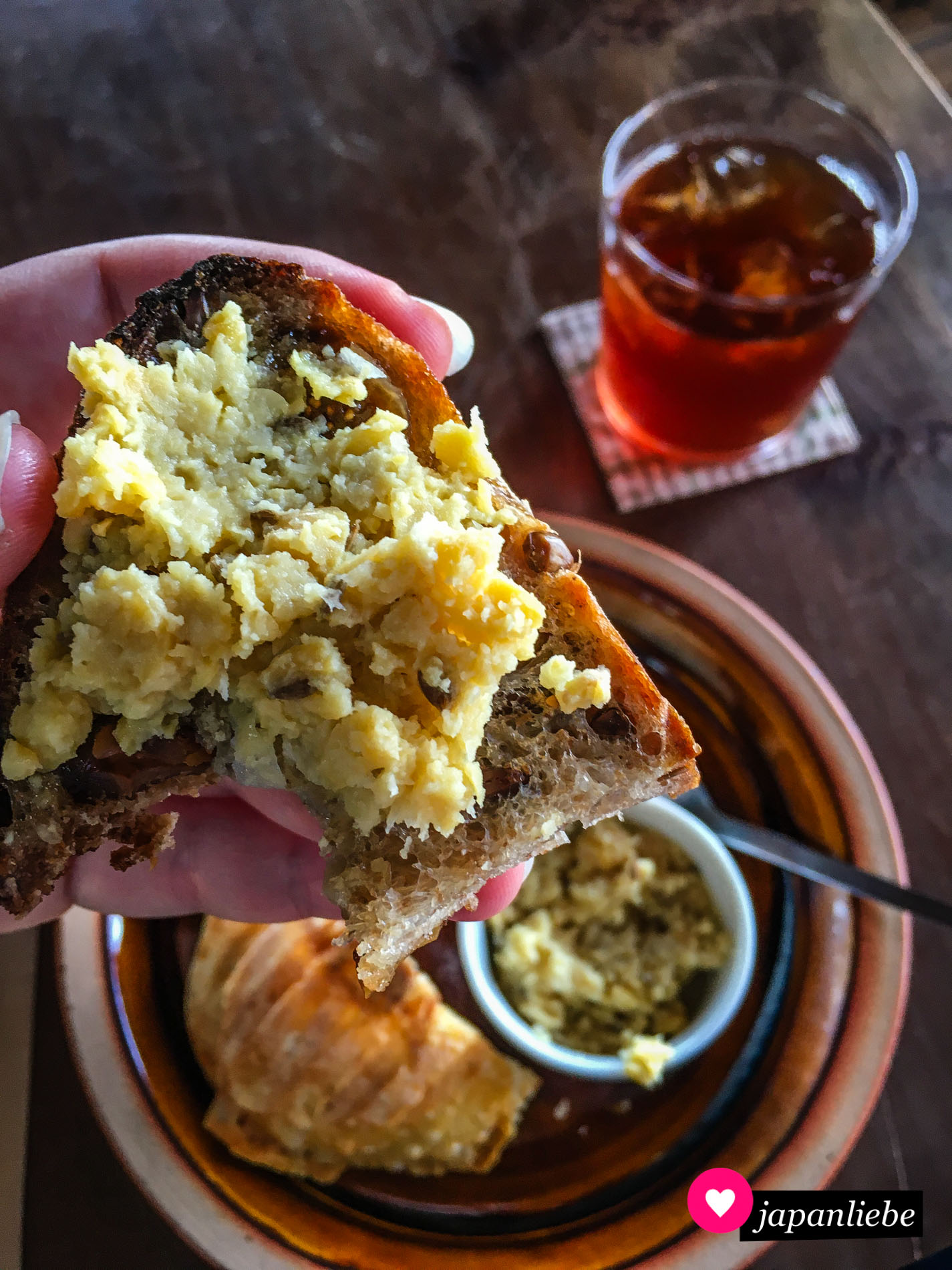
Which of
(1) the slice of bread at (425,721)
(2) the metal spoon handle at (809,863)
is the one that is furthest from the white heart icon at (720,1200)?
(1) the slice of bread at (425,721)

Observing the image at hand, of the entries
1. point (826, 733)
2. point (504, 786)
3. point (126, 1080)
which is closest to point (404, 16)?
point (826, 733)

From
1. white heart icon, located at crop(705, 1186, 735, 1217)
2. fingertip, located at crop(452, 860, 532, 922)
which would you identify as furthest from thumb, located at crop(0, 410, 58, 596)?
white heart icon, located at crop(705, 1186, 735, 1217)

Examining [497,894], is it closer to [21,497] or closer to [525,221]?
[21,497]

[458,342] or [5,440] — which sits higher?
[5,440]

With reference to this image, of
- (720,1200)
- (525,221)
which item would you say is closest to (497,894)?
(720,1200)

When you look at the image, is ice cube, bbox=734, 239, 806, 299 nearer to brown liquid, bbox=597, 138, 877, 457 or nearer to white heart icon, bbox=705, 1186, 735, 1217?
brown liquid, bbox=597, 138, 877, 457
